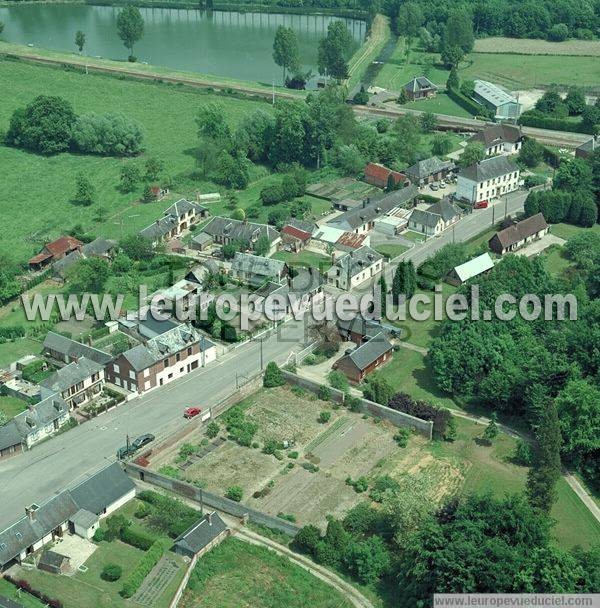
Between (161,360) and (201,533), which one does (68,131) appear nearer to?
(161,360)

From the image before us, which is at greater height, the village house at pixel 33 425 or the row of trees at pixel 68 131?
the row of trees at pixel 68 131

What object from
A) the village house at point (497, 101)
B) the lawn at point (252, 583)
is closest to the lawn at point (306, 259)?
the lawn at point (252, 583)

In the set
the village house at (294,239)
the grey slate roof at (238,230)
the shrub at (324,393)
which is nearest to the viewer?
the shrub at (324,393)

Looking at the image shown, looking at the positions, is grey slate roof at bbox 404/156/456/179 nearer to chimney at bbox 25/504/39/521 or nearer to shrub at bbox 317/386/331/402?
shrub at bbox 317/386/331/402

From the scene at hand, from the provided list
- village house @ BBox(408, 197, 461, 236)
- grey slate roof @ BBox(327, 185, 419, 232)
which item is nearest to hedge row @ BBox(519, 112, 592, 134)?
grey slate roof @ BBox(327, 185, 419, 232)

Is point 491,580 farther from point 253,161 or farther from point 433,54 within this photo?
point 433,54

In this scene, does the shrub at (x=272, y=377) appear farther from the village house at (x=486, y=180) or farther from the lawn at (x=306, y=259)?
the village house at (x=486, y=180)
